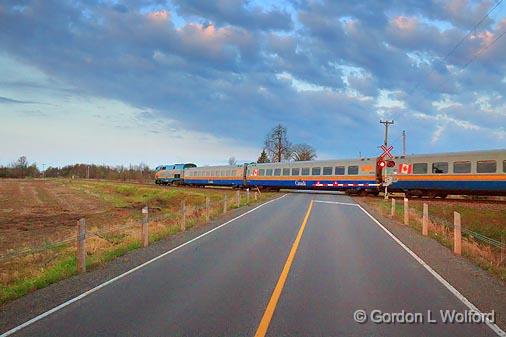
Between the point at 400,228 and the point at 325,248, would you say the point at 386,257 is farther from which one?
the point at 400,228

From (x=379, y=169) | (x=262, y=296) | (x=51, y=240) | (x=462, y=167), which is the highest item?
(x=379, y=169)

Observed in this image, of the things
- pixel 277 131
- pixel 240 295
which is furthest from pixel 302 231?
pixel 277 131

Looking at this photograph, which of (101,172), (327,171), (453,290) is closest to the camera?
(453,290)

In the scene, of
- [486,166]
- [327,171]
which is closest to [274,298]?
[486,166]

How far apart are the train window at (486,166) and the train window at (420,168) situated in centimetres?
433

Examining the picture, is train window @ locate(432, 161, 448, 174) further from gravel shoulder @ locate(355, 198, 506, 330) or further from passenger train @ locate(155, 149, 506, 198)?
gravel shoulder @ locate(355, 198, 506, 330)

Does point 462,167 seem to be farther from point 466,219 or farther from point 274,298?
point 274,298

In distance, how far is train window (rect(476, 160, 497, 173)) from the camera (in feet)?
97.5

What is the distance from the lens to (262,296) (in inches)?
302

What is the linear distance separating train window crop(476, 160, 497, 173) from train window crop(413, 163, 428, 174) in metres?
4.33

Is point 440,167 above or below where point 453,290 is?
above

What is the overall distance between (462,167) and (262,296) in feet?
90.9

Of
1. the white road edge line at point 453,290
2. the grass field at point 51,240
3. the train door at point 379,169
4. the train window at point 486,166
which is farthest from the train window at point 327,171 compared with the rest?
the white road edge line at point 453,290

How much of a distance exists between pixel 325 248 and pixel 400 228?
7144mm
